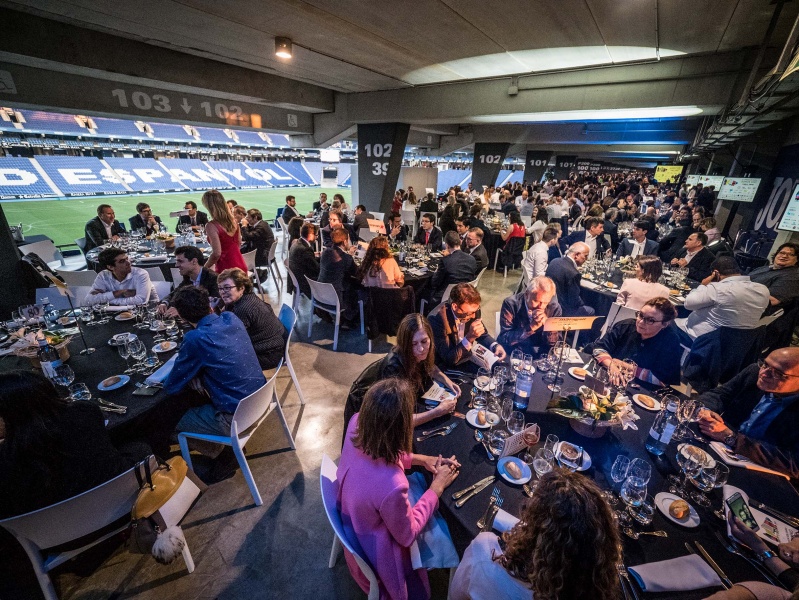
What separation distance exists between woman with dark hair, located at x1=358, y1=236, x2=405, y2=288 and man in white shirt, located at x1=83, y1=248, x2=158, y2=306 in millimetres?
2503

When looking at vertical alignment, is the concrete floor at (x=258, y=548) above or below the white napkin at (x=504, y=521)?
below

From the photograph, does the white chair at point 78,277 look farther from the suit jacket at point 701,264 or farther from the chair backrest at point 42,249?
the suit jacket at point 701,264

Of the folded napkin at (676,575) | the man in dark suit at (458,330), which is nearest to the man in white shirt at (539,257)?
the man in dark suit at (458,330)

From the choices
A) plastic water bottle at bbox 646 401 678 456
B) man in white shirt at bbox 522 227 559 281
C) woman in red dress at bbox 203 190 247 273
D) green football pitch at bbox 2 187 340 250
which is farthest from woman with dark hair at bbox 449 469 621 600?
green football pitch at bbox 2 187 340 250

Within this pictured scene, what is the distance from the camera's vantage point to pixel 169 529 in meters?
1.80

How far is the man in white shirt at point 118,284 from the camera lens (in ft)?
11.4

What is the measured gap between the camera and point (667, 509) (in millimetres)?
1502

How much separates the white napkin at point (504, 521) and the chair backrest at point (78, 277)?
538 cm

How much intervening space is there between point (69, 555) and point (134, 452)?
523mm

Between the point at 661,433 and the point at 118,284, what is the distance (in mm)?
5043

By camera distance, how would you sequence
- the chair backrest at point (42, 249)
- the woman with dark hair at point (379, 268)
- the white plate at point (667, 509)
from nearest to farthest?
the white plate at point (667, 509), the woman with dark hair at point (379, 268), the chair backrest at point (42, 249)

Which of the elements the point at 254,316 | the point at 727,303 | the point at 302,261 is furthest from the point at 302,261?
the point at 727,303

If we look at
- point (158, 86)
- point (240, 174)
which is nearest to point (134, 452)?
point (158, 86)

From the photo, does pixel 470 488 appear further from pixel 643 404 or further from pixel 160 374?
pixel 160 374
